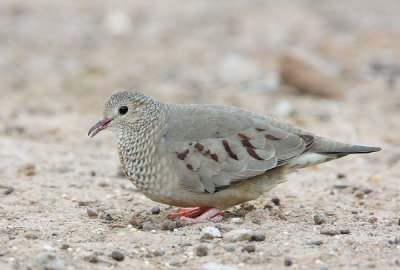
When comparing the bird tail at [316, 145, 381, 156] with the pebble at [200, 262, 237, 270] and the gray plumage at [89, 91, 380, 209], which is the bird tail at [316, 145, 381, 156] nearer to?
the gray plumage at [89, 91, 380, 209]

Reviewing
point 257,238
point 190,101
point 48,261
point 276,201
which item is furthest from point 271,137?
point 190,101

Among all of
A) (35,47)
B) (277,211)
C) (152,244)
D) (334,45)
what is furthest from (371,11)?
(152,244)

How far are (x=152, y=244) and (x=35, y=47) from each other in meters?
8.69

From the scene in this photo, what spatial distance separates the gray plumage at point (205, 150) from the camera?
238 inches

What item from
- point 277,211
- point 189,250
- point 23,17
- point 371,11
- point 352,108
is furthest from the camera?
point 371,11

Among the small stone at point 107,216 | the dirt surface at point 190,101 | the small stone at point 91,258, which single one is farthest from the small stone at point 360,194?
the small stone at point 91,258

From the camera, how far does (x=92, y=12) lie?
15398 mm

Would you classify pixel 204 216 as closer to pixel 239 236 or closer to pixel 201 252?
pixel 239 236

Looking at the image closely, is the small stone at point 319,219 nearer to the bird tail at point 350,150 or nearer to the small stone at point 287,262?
the bird tail at point 350,150

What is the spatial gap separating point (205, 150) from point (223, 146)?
16cm

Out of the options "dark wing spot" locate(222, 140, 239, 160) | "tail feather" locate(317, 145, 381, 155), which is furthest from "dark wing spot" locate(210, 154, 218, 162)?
"tail feather" locate(317, 145, 381, 155)

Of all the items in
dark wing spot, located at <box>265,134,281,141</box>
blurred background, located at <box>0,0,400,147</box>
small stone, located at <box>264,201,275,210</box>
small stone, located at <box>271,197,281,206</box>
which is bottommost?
small stone, located at <box>264,201,275,210</box>

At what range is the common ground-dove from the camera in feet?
19.8

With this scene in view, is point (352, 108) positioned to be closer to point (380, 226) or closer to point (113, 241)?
point (380, 226)
